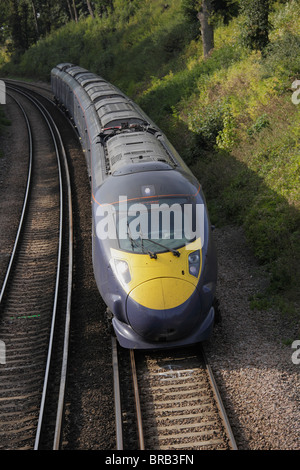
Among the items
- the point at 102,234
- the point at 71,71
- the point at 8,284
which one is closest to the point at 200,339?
the point at 102,234

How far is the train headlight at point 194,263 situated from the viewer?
8617mm

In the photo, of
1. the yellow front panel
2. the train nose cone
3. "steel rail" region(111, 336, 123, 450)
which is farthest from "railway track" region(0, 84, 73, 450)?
A: the yellow front panel

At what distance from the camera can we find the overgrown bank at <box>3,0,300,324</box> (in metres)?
12.2

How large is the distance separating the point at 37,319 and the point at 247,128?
438 inches

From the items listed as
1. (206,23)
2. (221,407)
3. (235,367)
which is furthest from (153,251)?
(206,23)

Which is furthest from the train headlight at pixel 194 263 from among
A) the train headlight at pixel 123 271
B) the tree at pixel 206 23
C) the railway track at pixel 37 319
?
the tree at pixel 206 23

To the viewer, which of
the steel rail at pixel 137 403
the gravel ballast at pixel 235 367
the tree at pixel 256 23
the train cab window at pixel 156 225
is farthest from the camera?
the tree at pixel 256 23

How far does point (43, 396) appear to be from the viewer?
8102mm

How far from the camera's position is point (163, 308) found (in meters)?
8.13

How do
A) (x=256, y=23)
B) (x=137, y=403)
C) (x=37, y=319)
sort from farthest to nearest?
(x=256, y=23), (x=37, y=319), (x=137, y=403)

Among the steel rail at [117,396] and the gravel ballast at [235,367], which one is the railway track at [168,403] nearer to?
the steel rail at [117,396]

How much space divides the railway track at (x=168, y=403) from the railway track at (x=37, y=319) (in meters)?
1.11

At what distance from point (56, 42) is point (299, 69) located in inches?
2019

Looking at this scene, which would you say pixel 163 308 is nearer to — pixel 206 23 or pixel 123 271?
pixel 123 271
